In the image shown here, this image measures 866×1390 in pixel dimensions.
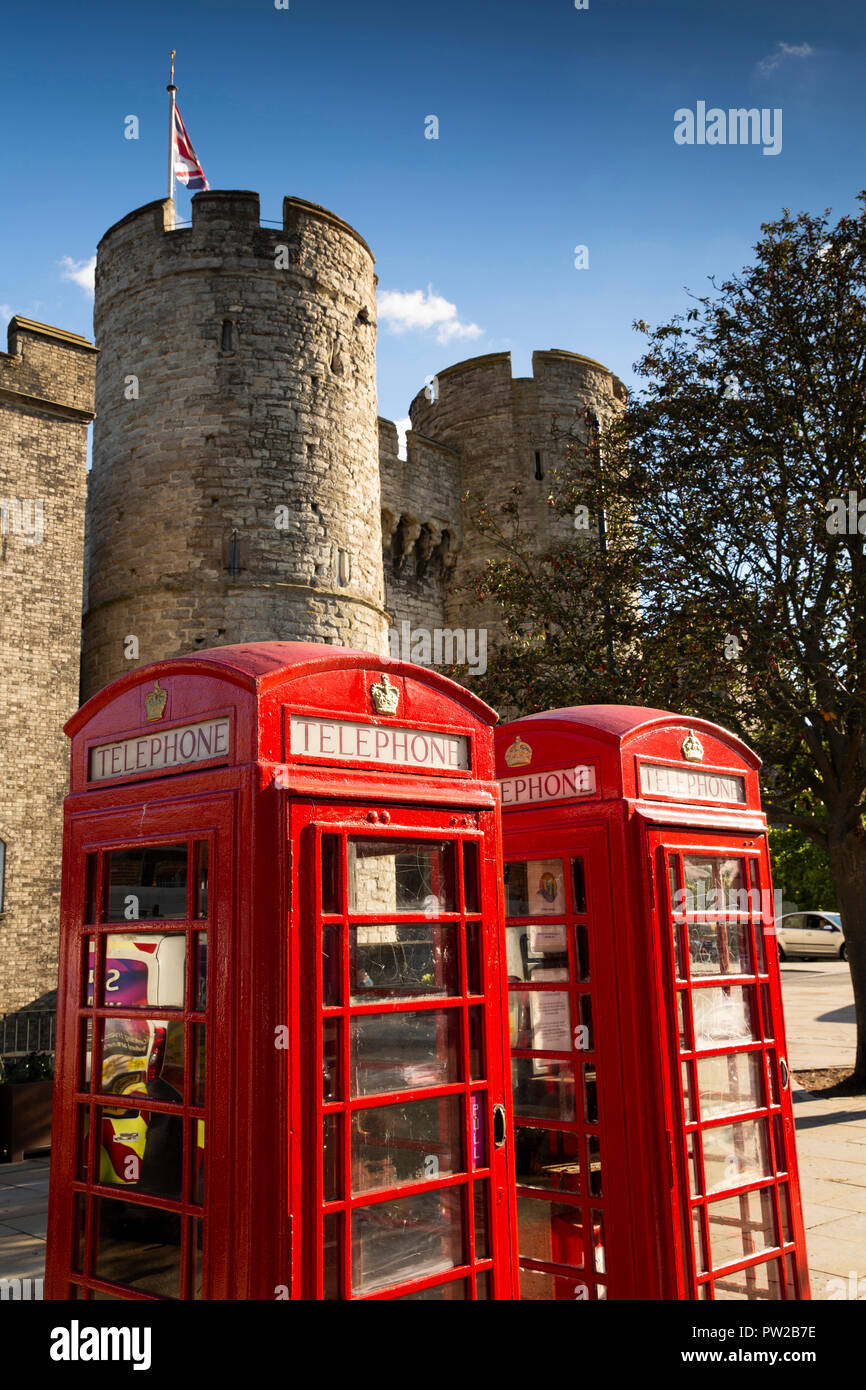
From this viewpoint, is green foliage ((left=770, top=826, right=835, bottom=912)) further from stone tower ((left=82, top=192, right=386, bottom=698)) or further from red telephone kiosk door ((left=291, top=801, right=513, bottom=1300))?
red telephone kiosk door ((left=291, top=801, right=513, bottom=1300))

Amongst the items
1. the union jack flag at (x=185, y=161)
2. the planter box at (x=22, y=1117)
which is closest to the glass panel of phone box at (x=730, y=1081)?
the planter box at (x=22, y=1117)

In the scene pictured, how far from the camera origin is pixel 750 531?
12.6 m

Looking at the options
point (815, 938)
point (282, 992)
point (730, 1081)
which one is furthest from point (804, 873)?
point (282, 992)

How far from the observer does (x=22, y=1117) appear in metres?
9.82

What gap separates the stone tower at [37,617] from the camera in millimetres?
14883

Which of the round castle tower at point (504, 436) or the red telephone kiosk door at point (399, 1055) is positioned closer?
the red telephone kiosk door at point (399, 1055)

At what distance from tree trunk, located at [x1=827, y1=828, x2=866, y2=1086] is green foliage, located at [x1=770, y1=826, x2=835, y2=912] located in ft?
97.4

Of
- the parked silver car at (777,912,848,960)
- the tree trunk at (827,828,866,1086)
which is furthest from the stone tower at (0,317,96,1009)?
the parked silver car at (777,912,848,960)

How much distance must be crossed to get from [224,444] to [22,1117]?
1167 cm

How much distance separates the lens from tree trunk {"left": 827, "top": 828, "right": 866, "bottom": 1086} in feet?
40.7

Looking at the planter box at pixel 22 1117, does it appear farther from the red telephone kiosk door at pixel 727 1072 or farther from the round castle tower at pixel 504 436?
the round castle tower at pixel 504 436

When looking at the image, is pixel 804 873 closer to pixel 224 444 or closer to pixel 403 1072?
pixel 224 444

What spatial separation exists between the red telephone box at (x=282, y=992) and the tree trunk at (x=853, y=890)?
10.1m

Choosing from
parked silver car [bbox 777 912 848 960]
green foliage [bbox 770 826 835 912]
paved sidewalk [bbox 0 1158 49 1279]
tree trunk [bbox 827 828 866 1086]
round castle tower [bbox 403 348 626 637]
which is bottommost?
paved sidewalk [bbox 0 1158 49 1279]
